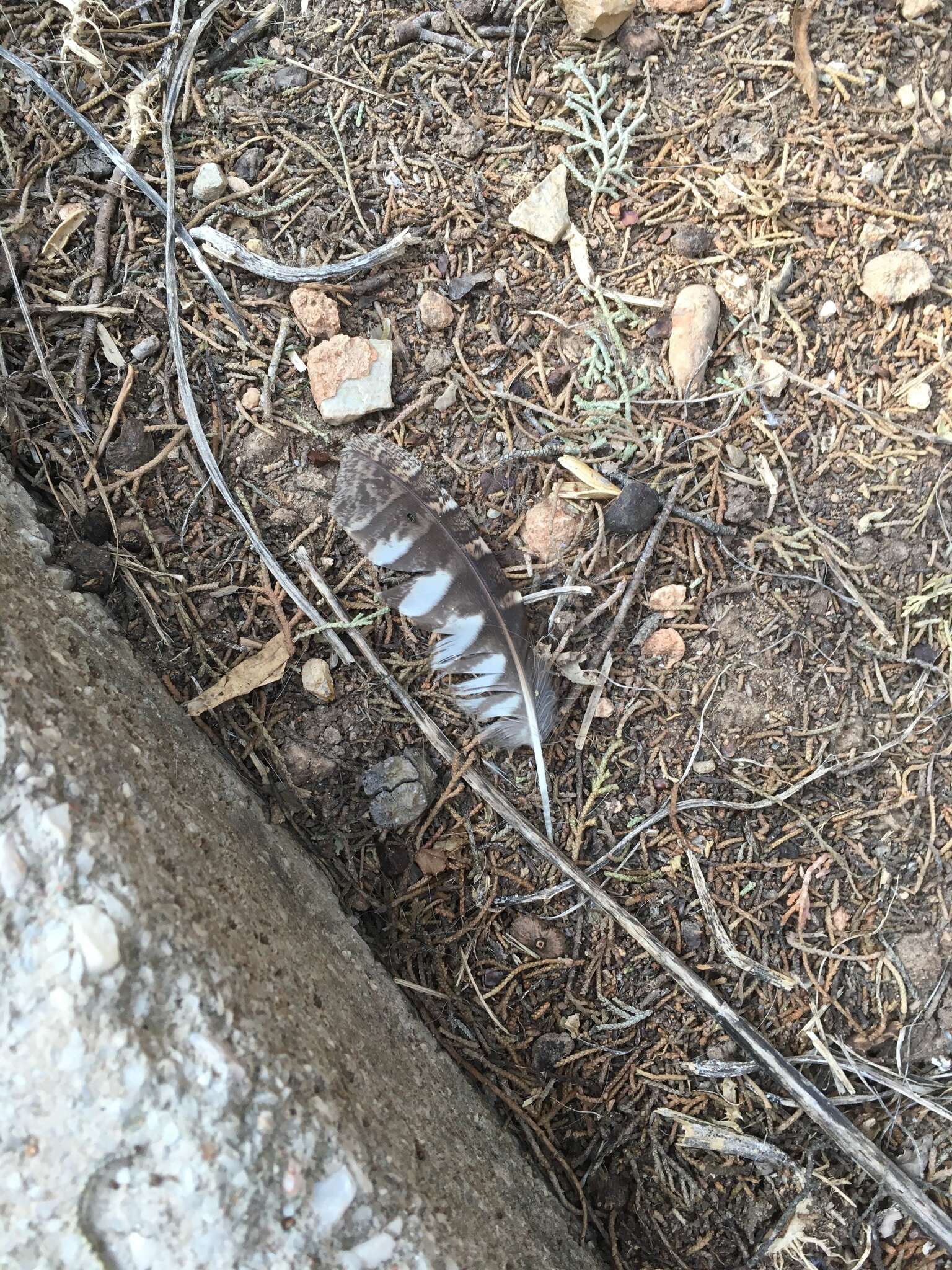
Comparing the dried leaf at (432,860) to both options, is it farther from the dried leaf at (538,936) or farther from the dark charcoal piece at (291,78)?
the dark charcoal piece at (291,78)

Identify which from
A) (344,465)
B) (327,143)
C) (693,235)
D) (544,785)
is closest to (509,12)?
(327,143)

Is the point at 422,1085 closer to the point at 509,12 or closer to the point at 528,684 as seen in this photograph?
the point at 528,684

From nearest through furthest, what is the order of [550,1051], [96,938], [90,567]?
[96,938]
[90,567]
[550,1051]

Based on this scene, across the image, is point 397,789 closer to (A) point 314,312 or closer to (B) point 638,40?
(A) point 314,312

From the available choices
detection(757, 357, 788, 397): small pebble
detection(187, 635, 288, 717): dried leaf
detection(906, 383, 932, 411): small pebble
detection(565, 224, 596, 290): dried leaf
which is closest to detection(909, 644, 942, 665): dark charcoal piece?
detection(906, 383, 932, 411): small pebble

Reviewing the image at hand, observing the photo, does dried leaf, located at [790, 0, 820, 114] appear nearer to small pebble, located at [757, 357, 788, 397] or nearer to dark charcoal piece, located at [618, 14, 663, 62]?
dark charcoal piece, located at [618, 14, 663, 62]

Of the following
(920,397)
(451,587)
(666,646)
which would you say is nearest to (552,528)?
(451,587)

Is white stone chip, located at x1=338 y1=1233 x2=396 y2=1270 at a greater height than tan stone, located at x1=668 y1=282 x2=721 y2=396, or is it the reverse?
tan stone, located at x1=668 y1=282 x2=721 y2=396
